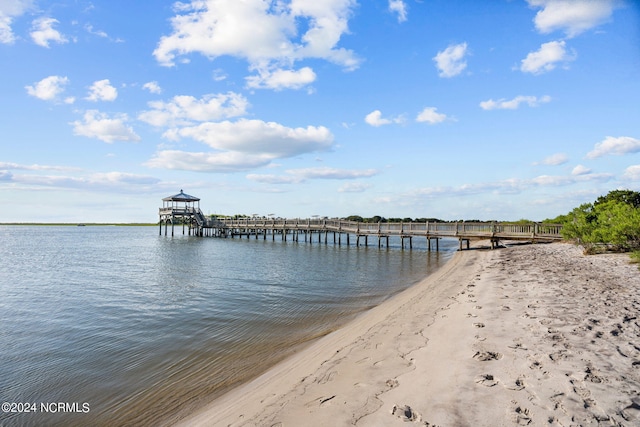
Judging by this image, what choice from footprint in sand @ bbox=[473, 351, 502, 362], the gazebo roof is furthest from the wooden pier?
footprint in sand @ bbox=[473, 351, 502, 362]

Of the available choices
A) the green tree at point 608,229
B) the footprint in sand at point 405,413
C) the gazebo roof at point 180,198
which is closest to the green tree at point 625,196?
the green tree at point 608,229

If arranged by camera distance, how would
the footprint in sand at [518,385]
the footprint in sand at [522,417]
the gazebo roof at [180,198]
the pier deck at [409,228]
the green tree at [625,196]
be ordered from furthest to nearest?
1. the gazebo roof at [180,198]
2. the green tree at [625,196]
3. the pier deck at [409,228]
4. the footprint in sand at [518,385]
5. the footprint in sand at [522,417]

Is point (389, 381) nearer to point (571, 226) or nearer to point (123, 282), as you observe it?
point (123, 282)

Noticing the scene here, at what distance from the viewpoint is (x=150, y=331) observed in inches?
392

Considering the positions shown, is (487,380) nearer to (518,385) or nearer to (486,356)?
(518,385)

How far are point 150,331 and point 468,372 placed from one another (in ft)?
28.2

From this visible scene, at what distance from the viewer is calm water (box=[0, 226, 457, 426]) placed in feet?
20.4

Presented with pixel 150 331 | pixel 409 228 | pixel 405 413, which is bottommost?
pixel 150 331

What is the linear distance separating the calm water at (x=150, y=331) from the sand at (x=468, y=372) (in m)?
1.18

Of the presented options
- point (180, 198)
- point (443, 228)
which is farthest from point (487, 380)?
point (180, 198)

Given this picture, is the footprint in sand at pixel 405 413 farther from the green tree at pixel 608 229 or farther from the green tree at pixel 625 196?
the green tree at pixel 625 196

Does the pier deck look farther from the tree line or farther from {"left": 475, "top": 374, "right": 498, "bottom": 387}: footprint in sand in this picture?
{"left": 475, "top": 374, "right": 498, "bottom": 387}: footprint in sand

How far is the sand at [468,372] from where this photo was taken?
409 cm

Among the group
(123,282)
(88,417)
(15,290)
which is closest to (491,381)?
(88,417)
